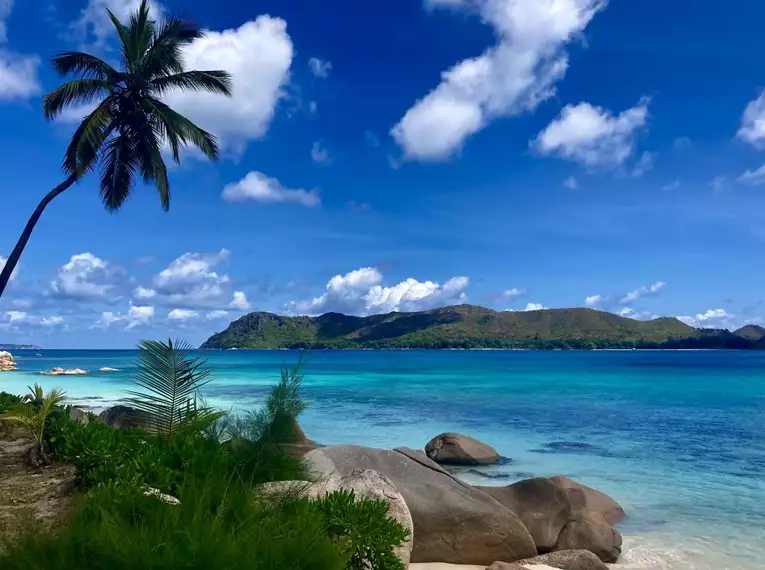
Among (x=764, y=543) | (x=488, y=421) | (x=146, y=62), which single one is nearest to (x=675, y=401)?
(x=488, y=421)

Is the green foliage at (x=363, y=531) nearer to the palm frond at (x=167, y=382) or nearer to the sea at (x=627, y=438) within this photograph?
the sea at (x=627, y=438)

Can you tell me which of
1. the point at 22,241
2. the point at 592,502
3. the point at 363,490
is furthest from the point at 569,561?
the point at 22,241

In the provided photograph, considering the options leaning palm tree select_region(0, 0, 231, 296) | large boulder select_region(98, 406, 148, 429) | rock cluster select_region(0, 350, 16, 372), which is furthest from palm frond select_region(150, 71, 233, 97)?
rock cluster select_region(0, 350, 16, 372)

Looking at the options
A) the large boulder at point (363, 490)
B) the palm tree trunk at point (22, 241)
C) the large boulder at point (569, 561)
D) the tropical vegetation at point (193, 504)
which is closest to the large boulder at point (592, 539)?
the large boulder at point (569, 561)

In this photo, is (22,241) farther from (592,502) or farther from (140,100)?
(592,502)

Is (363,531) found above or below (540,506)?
above

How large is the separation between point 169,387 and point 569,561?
6.43 metres

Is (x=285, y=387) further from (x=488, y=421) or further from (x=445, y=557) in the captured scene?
(x=488, y=421)

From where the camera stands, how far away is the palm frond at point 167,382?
8523mm

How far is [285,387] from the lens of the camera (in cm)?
735

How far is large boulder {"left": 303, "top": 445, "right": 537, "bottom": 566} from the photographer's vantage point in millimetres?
9414

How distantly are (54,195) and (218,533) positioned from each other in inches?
812

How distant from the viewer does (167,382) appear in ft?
28.3

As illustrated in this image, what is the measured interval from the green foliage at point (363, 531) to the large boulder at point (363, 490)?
289 mm
